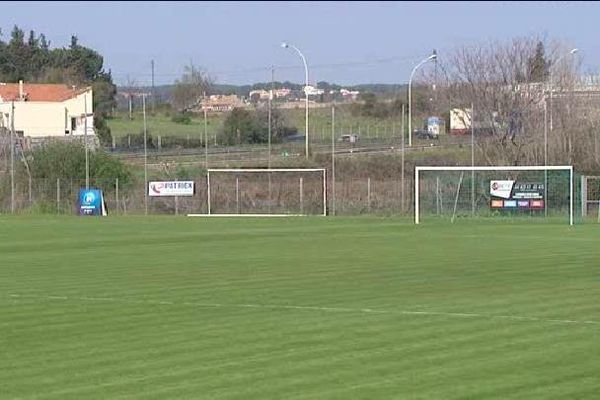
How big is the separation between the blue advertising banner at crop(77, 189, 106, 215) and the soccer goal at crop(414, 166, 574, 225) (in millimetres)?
16659

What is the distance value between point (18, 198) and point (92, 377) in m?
56.9

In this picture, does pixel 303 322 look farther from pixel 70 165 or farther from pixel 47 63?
pixel 47 63

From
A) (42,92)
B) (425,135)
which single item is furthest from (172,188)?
(42,92)

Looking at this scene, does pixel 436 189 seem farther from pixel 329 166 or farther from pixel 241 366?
pixel 241 366

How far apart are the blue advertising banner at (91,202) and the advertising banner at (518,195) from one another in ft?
69.1

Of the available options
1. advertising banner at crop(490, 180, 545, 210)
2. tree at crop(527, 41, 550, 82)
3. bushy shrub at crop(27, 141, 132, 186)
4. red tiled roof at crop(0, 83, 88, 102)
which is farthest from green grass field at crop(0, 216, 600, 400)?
red tiled roof at crop(0, 83, 88, 102)

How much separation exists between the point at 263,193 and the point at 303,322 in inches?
1969

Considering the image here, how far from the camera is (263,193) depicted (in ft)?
219

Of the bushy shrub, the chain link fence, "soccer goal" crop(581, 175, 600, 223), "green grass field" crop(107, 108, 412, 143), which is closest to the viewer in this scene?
"soccer goal" crop(581, 175, 600, 223)

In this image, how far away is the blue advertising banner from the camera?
63.9 metres

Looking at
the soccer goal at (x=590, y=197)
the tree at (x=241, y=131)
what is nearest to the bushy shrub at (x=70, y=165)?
the soccer goal at (x=590, y=197)

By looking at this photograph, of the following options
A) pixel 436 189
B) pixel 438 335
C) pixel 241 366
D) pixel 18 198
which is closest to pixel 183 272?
pixel 438 335

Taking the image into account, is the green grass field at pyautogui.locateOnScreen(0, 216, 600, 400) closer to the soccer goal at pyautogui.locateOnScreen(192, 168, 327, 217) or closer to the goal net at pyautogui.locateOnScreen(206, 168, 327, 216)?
the soccer goal at pyautogui.locateOnScreen(192, 168, 327, 217)

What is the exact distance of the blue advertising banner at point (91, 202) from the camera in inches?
2516
